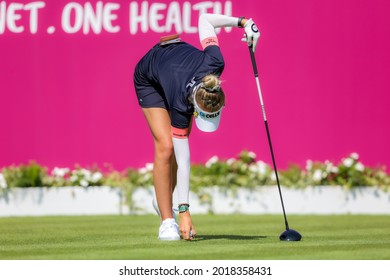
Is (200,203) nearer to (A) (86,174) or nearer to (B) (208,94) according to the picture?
(A) (86,174)

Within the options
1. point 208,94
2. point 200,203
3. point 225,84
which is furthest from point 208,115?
point 225,84

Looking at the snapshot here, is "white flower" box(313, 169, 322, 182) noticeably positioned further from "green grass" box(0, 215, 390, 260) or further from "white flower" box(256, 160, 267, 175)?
"green grass" box(0, 215, 390, 260)

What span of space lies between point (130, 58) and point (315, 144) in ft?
6.38

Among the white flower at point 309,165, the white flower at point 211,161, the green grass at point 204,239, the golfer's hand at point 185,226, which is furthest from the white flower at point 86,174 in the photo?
the golfer's hand at point 185,226

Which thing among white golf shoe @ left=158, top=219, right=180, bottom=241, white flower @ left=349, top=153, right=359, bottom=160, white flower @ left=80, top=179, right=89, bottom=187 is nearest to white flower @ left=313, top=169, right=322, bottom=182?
white flower @ left=349, top=153, right=359, bottom=160

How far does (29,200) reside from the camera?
32.0 ft

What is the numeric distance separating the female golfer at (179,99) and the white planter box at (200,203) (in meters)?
2.74

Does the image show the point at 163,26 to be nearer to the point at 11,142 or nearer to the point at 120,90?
the point at 120,90

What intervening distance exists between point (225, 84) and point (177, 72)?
3652mm

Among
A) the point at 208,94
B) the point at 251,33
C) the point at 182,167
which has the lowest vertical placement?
the point at 182,167

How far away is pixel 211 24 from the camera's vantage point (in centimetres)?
679

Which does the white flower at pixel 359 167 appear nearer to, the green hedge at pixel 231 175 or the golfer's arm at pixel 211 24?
the green hedge at pixel 231 175

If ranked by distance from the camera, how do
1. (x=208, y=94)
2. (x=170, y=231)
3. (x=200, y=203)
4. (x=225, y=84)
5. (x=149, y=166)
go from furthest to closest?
(x=225, y=84) → (x=149, y=166) → (x=200, y=203) → (x=170, y=231) → (x=208, y=94)

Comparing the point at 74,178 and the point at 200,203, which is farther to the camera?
the point at 74,178
